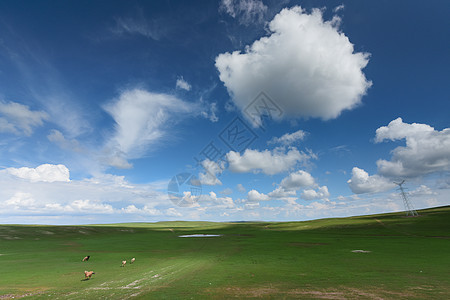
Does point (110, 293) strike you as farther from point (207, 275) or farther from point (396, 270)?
point (396, 270)

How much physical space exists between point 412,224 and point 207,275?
445 feet

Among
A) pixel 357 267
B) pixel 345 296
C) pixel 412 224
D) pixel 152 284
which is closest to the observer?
pixel 345 296

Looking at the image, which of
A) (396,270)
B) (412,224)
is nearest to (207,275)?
(396,270)

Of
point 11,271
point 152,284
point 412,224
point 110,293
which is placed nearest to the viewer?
point 110,293

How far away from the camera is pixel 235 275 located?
93.4ft

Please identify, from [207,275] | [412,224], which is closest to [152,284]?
[207,275]

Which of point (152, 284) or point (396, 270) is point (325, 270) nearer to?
point (396, 270)

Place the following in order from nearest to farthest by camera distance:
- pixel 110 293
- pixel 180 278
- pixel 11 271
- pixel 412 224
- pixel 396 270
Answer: pixel 110 293
pixel 180 278
pixel 396 270
pixel 11 271
pixel 412 224

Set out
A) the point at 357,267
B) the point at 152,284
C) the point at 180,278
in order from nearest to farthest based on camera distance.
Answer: the point at 152,284 < the point at 180,278 < the point at 357,267

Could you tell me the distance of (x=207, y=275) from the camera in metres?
28.5

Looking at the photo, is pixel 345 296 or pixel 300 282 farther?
pixel 300 282

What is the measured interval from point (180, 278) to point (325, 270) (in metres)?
19.2

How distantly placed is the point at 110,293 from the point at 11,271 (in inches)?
1040

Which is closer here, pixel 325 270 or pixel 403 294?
pixel 403 294
